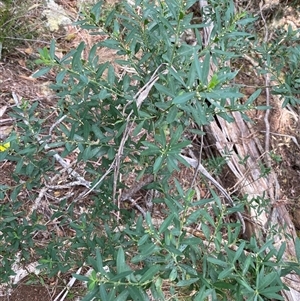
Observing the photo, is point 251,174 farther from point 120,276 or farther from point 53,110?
point 120,276

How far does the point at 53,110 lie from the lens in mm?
2199

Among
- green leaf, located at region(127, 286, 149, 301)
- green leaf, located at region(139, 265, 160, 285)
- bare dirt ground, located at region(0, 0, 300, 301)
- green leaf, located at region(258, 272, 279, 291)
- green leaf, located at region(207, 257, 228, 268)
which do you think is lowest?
bare dirt ground, located at region(0, 0, 300, 301)

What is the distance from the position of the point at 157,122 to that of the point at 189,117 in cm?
15

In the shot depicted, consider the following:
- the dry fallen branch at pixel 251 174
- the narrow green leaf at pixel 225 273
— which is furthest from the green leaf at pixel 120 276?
the dry fallen branch at pixel 251 174

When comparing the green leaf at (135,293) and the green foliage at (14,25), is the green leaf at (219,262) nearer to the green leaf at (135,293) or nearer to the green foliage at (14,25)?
the green leaf at (135,293)

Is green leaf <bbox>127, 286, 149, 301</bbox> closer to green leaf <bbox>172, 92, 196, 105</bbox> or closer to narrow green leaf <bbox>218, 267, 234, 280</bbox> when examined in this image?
narrow green leaf <bbox>218, 267, 234, 280</bbox>

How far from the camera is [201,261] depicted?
130 cm

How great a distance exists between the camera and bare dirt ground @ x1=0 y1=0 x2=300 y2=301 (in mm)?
2086

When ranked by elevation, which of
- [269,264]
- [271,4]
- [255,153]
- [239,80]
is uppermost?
[271,4]

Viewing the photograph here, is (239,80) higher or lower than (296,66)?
lower

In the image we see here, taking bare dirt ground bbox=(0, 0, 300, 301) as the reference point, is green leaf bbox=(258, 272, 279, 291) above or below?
above

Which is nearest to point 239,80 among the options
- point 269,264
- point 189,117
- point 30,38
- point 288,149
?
point 288,149

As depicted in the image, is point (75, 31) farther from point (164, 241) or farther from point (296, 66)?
point (164, 241)

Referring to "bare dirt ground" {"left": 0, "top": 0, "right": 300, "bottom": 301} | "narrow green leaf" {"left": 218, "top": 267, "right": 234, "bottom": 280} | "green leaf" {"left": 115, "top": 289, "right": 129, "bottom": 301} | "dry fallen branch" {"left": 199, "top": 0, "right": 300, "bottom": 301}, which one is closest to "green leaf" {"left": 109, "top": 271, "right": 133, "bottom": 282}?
"green leaf" {"left": 115, "top": 289, "right": 129, "bottom": 301}
